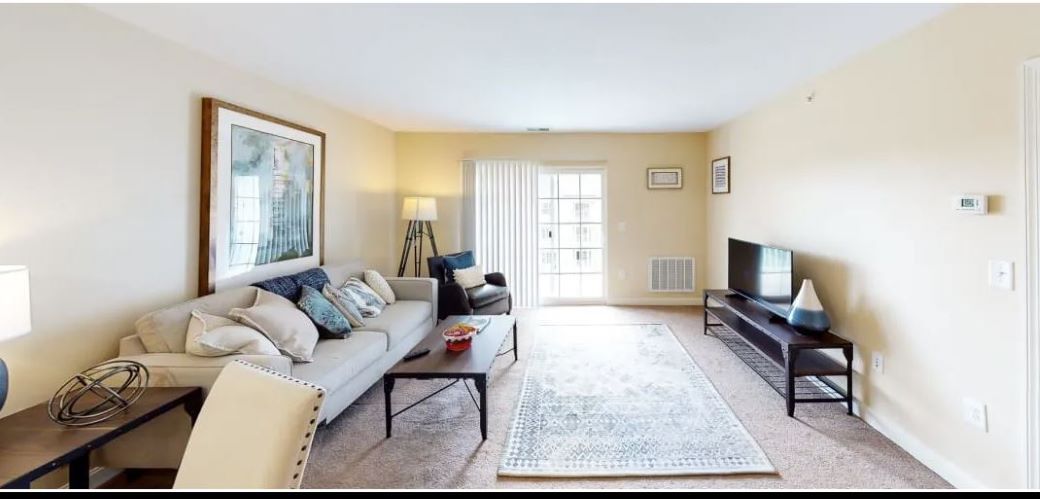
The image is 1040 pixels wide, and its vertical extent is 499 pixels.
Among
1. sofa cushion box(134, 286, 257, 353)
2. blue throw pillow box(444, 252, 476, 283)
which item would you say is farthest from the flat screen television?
sofa cushion box(134, 286, 257, 353)

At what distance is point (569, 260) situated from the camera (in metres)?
5.83

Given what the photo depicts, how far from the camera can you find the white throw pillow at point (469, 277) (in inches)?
185

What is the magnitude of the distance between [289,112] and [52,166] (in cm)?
171

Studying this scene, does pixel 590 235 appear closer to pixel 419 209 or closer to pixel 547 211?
pixel 547 211

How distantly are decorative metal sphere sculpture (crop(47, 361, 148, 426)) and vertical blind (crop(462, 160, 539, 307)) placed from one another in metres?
3.77

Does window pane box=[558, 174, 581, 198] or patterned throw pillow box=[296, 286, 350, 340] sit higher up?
window pane box=[558, 174, 581, 198]

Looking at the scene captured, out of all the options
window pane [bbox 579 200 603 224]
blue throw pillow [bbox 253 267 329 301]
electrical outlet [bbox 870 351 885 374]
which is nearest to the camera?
electrical outlet [bbox 870 351 885 374]

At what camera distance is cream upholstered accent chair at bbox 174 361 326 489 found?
3.58ft

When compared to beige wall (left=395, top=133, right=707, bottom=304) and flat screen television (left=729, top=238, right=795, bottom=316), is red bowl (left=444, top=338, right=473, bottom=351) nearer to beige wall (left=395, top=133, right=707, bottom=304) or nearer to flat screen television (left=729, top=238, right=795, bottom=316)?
flat screen television (left=729, top=238, right=795, bottom=316)

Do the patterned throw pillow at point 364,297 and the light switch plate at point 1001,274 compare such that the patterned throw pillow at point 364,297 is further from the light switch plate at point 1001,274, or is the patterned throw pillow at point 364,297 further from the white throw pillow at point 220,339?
the light switch plate at point 1001,274

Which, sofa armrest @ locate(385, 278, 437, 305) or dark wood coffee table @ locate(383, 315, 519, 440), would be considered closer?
dark wood coffee table @ locate(383, 315, 519, 440)

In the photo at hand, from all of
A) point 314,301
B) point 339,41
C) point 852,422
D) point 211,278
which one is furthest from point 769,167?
point 211,278

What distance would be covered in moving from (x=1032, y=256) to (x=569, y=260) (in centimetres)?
428

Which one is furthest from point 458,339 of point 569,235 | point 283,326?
point 569,235
